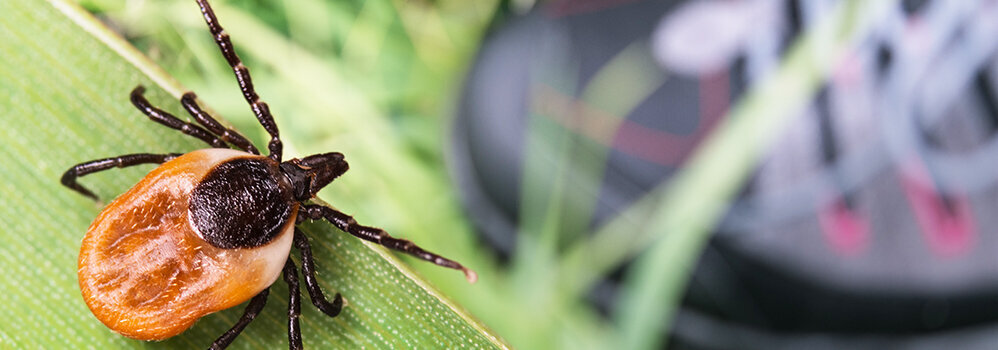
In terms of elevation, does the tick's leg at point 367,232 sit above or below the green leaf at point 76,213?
above

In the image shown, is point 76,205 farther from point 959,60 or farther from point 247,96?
point 959,60

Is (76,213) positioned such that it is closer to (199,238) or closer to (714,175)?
(199,238)

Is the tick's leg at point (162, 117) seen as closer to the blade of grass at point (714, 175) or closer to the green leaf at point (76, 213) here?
the green leaf at point (76, 213)

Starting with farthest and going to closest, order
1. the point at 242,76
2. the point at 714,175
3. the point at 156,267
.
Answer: the point at 714,175, the point at 242,76, the point at 156,267

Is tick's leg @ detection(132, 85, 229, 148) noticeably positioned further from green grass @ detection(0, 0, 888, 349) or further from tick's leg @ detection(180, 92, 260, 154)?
green grass @ detection(0, 0, 888, 349)

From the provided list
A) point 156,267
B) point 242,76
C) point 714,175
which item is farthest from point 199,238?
point 714,175

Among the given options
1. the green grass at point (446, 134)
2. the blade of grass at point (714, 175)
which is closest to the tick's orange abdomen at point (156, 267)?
the green grass at point (446, 134)

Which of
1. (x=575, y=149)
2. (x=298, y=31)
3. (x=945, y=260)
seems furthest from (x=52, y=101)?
(x=945, y=260)
